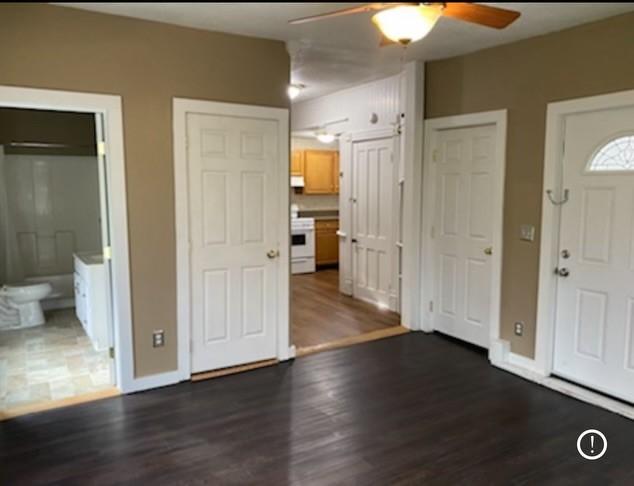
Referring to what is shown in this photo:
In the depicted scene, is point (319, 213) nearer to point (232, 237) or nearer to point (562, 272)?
point (232, 237)

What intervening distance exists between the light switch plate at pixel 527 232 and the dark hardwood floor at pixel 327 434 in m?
1.11

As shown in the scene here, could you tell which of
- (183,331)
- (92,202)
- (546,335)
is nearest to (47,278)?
(92,202)

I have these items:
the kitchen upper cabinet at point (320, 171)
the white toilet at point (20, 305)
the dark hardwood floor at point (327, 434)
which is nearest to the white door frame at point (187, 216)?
the dark hardwood floor at point (327, 434)

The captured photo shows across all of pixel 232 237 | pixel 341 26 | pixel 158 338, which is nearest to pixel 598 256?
pixel 341 26

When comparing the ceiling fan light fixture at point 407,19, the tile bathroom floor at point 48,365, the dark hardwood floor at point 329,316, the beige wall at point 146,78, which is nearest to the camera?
the ceiling fan light fixture at point 407,19

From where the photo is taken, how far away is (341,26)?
3588 mm

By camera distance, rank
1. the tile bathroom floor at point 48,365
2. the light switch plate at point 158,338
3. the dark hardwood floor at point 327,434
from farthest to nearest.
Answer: the light switch plate at point 158,338
the tile bathroom floor at point 48,365
the dark hardwood floor at point 327,434

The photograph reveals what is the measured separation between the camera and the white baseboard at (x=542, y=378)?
3.42 m

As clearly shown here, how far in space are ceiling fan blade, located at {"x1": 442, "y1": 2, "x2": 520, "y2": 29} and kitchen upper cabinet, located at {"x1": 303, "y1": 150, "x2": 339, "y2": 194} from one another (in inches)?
256

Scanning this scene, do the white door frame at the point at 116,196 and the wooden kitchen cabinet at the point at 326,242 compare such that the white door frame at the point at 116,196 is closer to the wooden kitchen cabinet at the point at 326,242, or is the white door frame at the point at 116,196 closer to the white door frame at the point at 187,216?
the white door frame at the point at 187,216

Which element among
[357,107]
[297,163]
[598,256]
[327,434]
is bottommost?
[327,434]

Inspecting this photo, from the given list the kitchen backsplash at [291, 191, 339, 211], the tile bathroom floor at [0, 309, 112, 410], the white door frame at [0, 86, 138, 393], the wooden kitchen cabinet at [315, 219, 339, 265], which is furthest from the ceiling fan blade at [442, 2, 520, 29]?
the kitchen backsplash at [291, 191, 339, 211]

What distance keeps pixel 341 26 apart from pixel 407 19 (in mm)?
1467

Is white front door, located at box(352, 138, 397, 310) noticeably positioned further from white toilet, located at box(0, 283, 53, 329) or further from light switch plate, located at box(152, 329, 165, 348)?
white toilet, located at box(0, 283, 53, 329)
